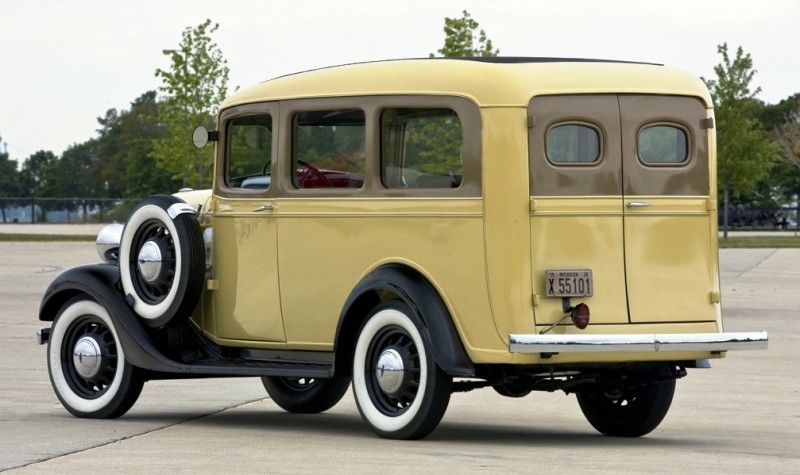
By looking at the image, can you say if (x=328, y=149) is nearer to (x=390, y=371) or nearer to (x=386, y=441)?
(x=390, y=371)

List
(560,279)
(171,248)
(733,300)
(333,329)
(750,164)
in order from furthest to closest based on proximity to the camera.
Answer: (750,164) < (733,300) < (171,248) < (333,329) < (560,279)

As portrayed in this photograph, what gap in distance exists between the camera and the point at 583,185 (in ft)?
30.1

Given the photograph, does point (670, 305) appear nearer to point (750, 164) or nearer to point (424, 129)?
point (424, 129)

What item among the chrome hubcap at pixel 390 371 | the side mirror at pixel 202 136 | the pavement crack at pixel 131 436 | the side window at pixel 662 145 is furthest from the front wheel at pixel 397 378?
the side mirror at pixel 202 136

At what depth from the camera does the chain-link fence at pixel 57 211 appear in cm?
8219

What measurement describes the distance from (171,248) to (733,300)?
641 inches

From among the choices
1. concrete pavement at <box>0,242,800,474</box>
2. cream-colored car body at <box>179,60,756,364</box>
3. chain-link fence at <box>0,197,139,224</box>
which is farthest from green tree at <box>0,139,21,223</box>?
cream-colored car body at <box>179,60,756,364</box>

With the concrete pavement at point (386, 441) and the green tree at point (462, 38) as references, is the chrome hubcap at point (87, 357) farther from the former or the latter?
the green tree at point (462, 38)

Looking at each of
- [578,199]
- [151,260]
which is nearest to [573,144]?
[578,199]

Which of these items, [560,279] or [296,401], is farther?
[296,401]

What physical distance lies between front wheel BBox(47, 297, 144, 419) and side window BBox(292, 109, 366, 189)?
1655 mm

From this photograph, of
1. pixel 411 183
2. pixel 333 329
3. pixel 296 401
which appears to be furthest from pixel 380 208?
pixel 296 401

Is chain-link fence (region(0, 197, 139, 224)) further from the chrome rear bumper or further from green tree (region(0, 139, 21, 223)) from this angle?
the chrome rear bumper

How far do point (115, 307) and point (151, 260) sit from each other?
0.40 m
